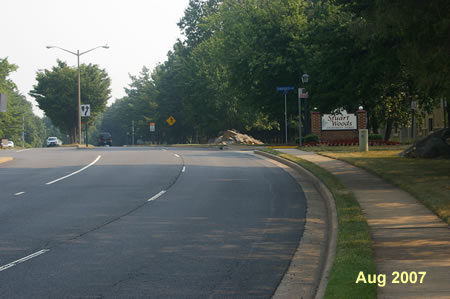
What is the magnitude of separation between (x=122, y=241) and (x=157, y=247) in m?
0.83

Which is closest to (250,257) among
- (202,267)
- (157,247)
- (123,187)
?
(202,267)

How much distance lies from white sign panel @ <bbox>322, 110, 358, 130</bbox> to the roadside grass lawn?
18.1m

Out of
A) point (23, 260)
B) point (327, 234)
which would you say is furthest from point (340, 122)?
point (23, 260)

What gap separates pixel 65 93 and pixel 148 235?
8019 cm

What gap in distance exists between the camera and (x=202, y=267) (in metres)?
8.70

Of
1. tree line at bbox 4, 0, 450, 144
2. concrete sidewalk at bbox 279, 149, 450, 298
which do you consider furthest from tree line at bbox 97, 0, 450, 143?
concrete sidewalk at bbox 279, 149, 450, 298

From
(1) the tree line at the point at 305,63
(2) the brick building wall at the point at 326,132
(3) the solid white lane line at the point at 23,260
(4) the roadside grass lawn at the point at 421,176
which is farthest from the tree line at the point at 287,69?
(3) the solid white lane line at the point at 23,260

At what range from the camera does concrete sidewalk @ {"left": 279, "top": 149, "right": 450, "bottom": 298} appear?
695 cm

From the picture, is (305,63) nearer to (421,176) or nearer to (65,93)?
(421,176)

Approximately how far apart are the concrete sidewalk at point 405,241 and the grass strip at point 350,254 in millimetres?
133

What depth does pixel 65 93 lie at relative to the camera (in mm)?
88500

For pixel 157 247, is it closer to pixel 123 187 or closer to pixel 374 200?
pixel 374 200

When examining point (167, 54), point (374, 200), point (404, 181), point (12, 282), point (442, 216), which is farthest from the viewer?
point (167, 54)

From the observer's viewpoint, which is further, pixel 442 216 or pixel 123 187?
pixel 123 187
